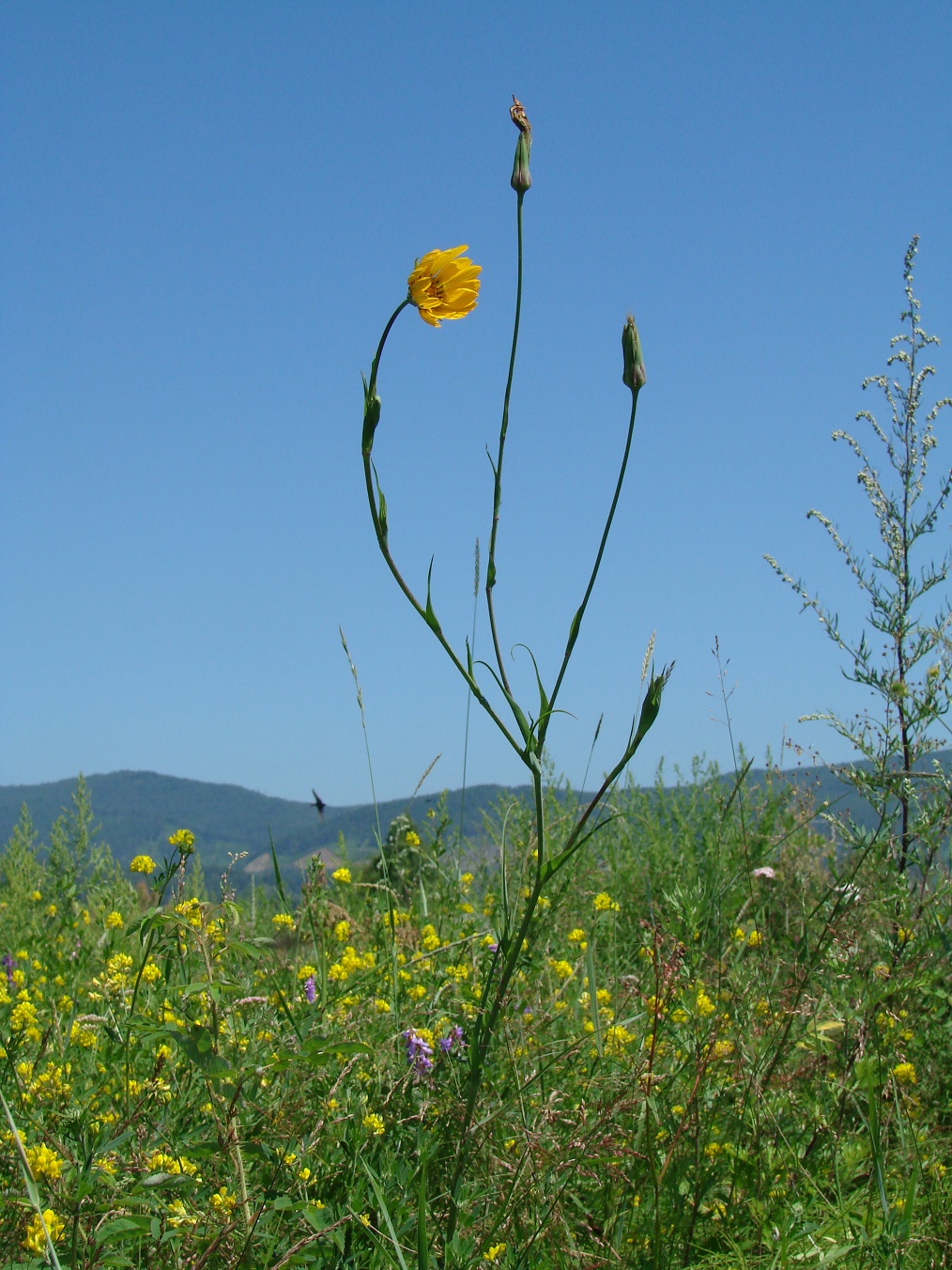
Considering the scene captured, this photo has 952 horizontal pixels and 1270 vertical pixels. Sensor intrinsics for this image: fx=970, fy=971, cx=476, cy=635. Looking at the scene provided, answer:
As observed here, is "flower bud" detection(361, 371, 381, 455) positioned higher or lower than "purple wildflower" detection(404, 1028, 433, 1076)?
higher

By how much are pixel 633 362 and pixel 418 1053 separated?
1355 millimetres

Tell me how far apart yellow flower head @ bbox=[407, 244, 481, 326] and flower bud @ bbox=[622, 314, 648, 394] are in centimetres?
27

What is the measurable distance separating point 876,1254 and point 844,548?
2561 mm

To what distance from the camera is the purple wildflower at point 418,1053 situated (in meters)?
1.88

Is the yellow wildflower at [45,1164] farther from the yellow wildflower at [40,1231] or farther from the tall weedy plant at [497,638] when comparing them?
the tall weedy plant at [497,638]

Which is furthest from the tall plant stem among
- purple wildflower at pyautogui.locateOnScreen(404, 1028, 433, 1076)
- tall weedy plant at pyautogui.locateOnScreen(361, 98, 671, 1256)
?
purple wildflower at pyautogui.locateOnScreen(404, 1028, 433, 1076)

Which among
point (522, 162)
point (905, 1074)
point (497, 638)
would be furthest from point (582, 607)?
point (905, 1074)

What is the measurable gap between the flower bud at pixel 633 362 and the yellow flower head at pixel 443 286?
270 mm

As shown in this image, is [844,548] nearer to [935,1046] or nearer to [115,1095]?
[935,1046]

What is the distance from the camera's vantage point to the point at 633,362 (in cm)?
159

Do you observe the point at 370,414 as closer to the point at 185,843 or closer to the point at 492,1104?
the point at 185,843

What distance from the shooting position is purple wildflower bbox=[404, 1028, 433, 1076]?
6.18ft

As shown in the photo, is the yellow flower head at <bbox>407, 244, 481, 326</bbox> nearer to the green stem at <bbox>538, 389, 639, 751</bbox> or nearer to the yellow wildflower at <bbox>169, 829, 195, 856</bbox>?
the green stem at <bbox>538, 389, 639, 751</bbox>

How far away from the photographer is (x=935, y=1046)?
2.52m
